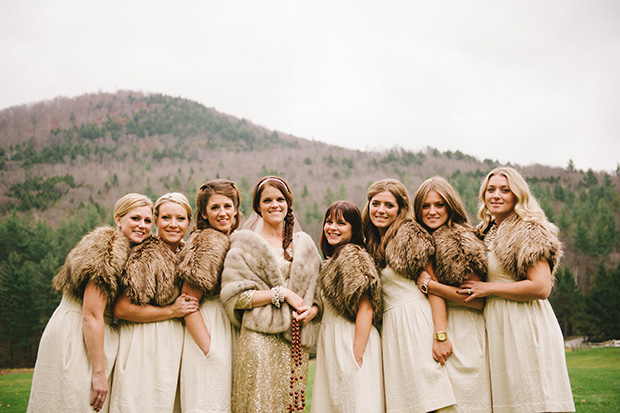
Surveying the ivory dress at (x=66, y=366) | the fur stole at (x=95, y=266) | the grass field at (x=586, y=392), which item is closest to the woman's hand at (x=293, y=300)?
the fur stole at (x=95, y=266)

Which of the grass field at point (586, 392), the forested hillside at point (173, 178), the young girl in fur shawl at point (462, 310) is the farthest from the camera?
the forested hillside at point (173, 178)

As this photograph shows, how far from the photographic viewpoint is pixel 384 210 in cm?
449

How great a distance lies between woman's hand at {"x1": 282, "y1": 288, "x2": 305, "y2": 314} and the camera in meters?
3.92

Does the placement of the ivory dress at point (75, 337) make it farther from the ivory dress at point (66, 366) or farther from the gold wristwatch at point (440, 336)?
the gold wristwatch at point (440, 336)

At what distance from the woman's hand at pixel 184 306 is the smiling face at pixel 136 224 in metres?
0.79

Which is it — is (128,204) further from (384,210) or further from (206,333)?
(384,210)

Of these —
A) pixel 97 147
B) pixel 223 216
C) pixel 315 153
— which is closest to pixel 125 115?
pixel 97 147

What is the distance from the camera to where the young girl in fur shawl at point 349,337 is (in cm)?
390

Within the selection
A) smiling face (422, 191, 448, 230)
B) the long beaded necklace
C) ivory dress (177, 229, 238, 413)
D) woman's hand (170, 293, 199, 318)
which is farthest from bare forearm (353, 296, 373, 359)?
woman's hand (170, 293, 199, 318)

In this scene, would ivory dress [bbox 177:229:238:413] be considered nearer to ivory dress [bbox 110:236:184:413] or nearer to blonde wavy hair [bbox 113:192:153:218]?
ivory dress [bbox 110:236:184:413]

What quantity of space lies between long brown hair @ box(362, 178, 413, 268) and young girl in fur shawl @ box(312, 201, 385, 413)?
275 millimetres

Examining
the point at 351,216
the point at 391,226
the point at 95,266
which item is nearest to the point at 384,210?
the point at 391,226

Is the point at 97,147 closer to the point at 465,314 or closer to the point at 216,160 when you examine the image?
the point at 216,160

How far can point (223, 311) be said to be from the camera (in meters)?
4.21
